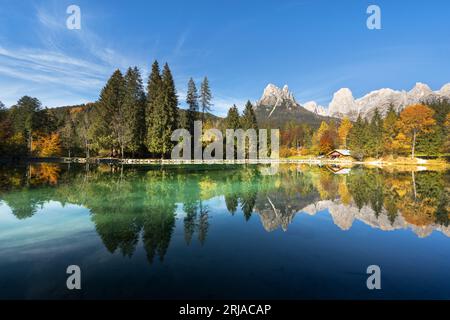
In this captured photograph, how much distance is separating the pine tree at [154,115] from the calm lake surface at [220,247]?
29.6 m

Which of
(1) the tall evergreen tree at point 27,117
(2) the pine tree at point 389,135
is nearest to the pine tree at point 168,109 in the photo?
(1) the tall evergreen tree at point 27,117

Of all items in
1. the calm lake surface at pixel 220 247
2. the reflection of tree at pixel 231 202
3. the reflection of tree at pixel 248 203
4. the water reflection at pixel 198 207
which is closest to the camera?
the calm lake surface at pixel 220 247

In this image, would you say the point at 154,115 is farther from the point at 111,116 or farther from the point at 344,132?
the point at 344,132

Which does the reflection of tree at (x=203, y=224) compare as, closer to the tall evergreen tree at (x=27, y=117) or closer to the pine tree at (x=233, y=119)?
the pine tree at (x=233, y=119)

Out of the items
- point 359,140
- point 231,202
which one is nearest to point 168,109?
point 231,202

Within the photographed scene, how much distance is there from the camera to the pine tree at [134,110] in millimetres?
43906

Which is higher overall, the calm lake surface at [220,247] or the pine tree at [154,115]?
the pine tree at [154,115]

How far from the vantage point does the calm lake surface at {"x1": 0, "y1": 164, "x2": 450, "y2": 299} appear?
5.11m

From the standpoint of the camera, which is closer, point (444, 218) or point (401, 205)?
point (444, 218)

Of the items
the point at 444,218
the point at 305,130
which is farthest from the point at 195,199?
the point at 305,130

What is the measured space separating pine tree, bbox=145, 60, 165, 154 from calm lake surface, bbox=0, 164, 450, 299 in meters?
29.6
